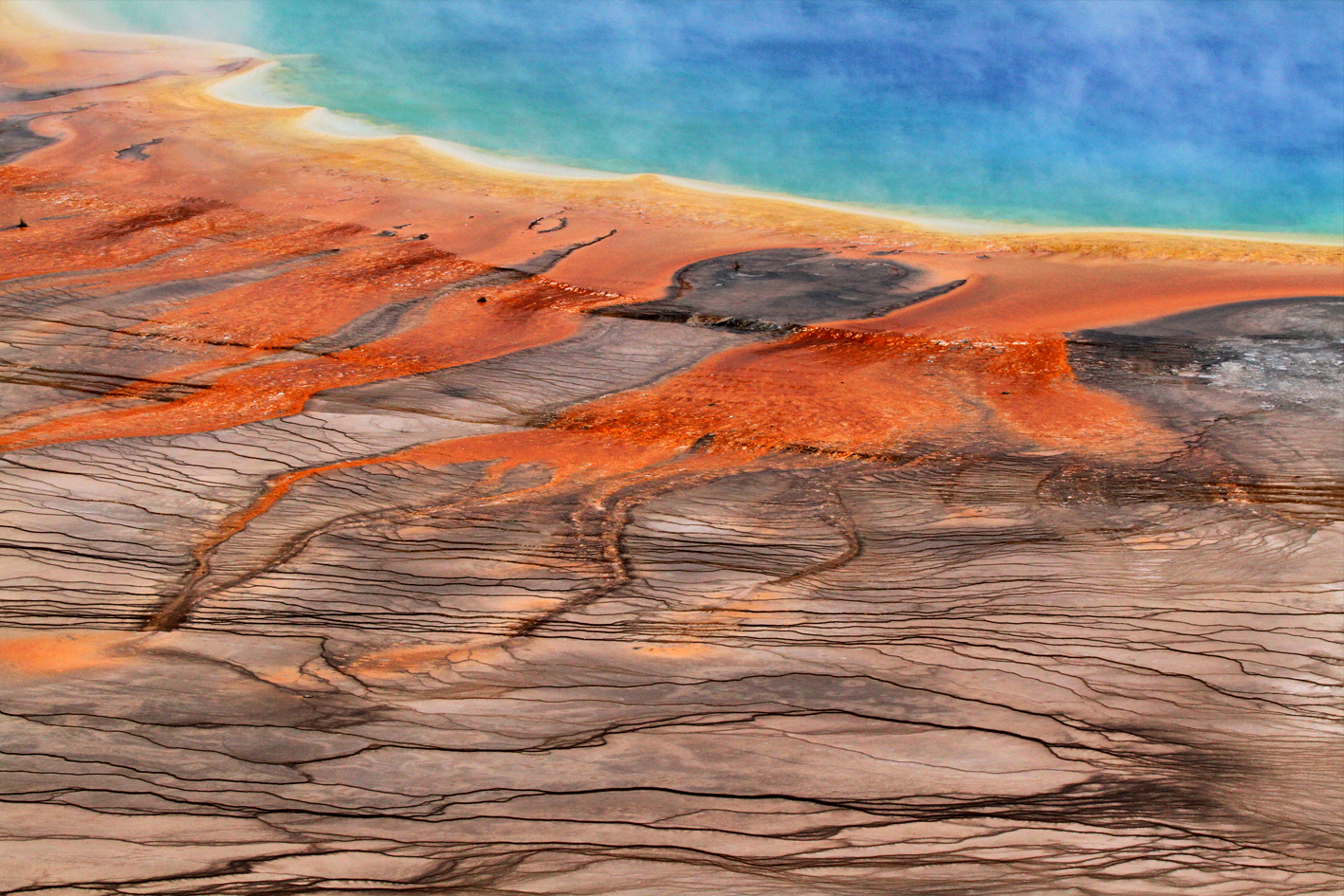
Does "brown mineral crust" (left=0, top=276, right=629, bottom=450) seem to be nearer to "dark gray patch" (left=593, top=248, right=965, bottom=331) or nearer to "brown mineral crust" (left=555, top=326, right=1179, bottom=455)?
"dark gray patch" (left=593, top=248, right=965, bottom=331)

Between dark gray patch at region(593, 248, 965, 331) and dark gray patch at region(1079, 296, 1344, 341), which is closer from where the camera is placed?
dark gray patch at region(1079, 296, 1344, 341)

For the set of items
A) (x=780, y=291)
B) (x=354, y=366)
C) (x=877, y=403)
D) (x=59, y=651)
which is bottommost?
(x=59, y=651)

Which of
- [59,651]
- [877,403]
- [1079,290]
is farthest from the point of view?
[1079,290]

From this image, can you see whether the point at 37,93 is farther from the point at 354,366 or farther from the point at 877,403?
the point at 877,403

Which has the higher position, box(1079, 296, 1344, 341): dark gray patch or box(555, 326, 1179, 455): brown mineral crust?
box(1079, 296, 1344, 341): dark gray patch

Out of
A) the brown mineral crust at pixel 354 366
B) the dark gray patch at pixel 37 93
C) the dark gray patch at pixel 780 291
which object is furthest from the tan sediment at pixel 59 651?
the dark gray patch at pixel 37 93

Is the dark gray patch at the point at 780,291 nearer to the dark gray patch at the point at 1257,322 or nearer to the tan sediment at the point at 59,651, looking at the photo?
the dark gray patch at the point at 1257,322

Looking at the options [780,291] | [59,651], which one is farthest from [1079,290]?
[59,651]

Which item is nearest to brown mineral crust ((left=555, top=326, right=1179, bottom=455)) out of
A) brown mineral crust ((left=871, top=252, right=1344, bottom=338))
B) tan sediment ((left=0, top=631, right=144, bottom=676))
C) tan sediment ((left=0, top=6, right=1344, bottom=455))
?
tan sediment ((left=0, top=6, right=1344, bottom=455))
